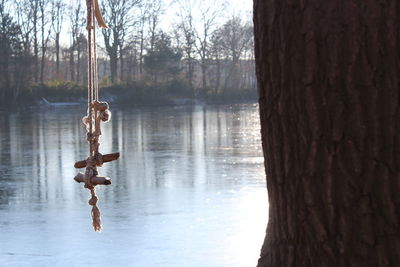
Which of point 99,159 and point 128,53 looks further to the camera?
point 128,53

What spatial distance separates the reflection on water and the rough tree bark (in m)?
5.88

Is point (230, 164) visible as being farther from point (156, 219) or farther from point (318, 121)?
point (318, 121)

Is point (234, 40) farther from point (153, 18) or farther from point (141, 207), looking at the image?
point (141, 207)

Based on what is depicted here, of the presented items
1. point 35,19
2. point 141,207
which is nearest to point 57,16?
point 35,19

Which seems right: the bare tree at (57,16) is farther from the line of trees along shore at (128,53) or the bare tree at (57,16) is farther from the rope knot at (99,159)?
the rope knot at (99,159)

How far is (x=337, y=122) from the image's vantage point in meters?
2.11

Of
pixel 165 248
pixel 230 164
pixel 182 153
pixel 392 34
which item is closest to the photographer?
pixel 392 34

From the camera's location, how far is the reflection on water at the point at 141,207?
8.49 metres

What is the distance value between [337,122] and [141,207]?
9313mm

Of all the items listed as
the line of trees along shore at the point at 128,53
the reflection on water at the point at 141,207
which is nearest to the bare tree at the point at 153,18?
the line of trees along shore at the point at 128,53

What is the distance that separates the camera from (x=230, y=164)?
54.8 ft

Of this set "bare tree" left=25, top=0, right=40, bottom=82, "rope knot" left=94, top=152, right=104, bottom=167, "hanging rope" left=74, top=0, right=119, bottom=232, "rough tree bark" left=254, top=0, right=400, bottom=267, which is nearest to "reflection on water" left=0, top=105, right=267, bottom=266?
"hanging rope" left=74, top=0, right=119, bottom=232

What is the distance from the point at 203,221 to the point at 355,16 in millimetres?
8141

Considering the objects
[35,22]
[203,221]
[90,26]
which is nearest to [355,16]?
[90,26]
